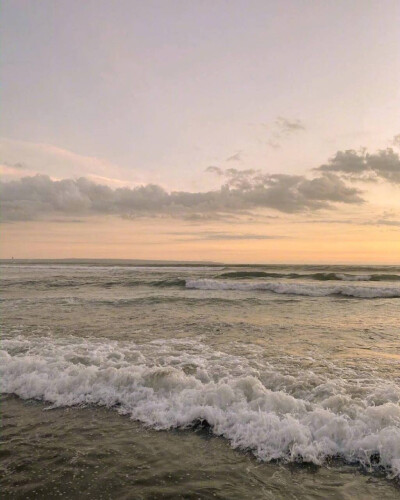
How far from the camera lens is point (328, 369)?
859 cm

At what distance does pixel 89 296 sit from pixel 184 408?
1828cm

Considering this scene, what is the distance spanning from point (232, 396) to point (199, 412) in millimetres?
764

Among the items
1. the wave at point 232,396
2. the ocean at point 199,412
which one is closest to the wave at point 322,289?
the ocean at point 199,412

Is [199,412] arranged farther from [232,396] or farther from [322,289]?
[322,289]

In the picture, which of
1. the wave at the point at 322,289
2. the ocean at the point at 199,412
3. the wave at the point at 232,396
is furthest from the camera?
the wave at the point at 322,289

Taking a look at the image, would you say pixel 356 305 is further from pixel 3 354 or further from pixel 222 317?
pixel 3 354

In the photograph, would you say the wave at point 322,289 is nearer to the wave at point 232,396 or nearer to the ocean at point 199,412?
the ocean at point 199,412

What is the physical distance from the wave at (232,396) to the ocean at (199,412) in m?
0.02

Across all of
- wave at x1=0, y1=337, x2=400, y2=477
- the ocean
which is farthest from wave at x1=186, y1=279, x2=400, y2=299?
wave at x1=0, y1=337, x2=400, y2=477

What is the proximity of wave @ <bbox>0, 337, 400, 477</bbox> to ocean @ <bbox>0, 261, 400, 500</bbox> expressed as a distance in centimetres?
2

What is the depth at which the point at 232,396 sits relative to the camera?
6738 mm

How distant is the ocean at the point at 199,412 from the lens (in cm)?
454

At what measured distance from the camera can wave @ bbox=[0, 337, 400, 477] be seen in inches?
A: 210

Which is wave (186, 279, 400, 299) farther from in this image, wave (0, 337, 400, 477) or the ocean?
wave (0, 337, 400, 477)
